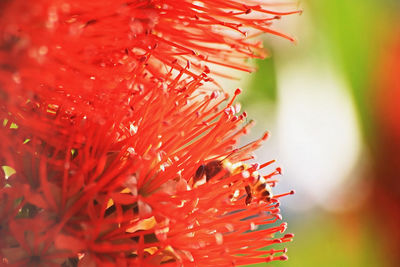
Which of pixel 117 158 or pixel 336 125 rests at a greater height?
pixel 336 125

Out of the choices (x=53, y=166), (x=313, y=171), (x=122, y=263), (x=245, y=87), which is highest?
(x=245, y=87)

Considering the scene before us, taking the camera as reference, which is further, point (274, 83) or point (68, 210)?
point (274, 83)

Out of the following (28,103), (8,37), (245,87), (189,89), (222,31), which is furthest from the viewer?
(245,87)

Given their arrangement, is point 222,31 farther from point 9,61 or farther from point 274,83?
point 274,83

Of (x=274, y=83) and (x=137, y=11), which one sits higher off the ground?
(x=274, y=83)

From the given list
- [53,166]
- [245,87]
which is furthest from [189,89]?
[245,87]

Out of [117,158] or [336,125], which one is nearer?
[117,158]

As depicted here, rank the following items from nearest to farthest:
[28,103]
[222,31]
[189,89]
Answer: [28,103] < [189,89] < [222,31]
